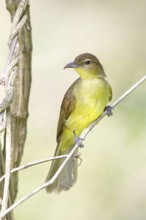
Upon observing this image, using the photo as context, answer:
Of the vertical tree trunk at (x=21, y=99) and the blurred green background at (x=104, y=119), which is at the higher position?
the vertical tree trunk at (x=21, y=99)

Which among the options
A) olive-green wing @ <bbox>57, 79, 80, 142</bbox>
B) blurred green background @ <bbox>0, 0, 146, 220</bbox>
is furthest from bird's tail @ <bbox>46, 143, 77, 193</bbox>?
blurred green background @ <bbox>0, 0, 146, 220</bbox>

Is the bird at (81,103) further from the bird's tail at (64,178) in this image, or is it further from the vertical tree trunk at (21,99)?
the vertical tree trunk at (21,99)

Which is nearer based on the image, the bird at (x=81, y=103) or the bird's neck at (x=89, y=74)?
the bird at (x=81, y=103)

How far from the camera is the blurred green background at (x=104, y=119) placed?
4250mm

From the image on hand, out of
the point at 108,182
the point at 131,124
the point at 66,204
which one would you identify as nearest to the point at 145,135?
the point at 131,124

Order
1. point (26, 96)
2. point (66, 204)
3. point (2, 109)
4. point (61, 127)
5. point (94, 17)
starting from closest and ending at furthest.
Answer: point (2, 109), point (26, 96), point (61, 127), point (66, 204), point (94, 17)

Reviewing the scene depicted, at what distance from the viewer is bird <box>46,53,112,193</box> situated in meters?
3.74

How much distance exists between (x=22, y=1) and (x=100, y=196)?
75.6 inches

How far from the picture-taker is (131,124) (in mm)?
4188

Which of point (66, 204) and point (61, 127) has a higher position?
point (61, 127)

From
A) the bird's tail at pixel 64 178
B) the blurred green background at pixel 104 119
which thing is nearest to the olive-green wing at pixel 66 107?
the bird's tail at pixel 64 178

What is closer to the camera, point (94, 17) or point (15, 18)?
point (15, 18)

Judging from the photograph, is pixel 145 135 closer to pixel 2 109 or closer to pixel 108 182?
pixel 108 182

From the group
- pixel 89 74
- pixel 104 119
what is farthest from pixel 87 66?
pixel 104 119
